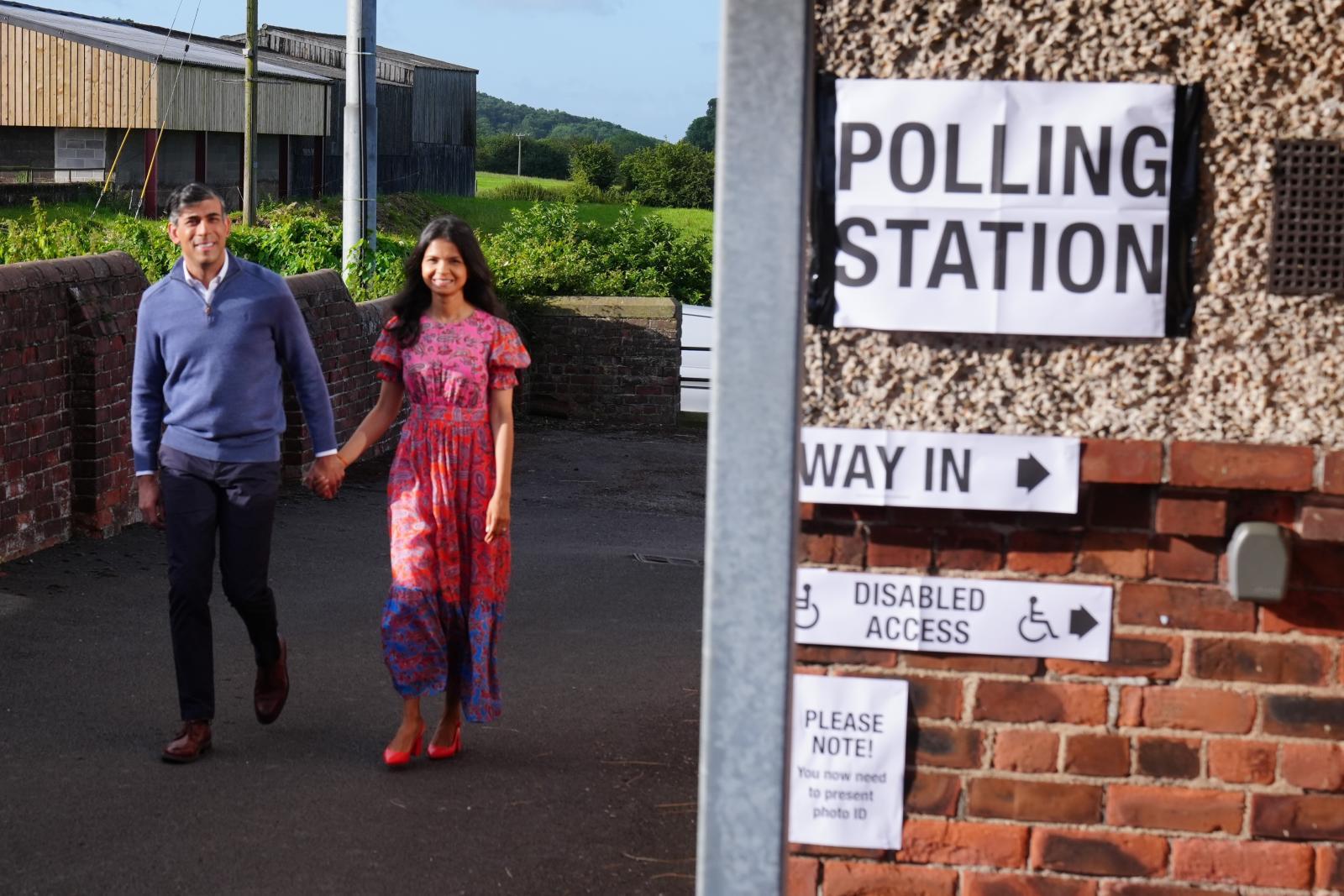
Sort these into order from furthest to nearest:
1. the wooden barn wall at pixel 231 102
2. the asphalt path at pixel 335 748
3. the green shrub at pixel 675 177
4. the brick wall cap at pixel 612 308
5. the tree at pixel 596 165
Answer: the tree at pixel 596 165
the green shrub at pixel 675 177
the wooden barn wall at pixel 231 102
the brick wall cap at pixel 612 308
the asphalt path at pixel 335 748

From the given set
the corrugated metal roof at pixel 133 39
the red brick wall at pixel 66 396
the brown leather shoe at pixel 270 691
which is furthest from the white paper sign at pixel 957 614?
the corrugated metal roof at pixel 133 39

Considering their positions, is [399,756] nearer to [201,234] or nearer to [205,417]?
[205,417]

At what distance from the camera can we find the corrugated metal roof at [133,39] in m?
50.2

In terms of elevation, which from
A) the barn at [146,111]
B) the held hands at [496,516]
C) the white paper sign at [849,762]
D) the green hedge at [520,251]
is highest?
the barn at [146,111]

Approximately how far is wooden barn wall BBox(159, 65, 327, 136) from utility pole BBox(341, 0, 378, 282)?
3161 cm

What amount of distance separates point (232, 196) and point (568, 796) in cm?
5007

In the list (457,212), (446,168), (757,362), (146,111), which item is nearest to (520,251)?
(757,362)

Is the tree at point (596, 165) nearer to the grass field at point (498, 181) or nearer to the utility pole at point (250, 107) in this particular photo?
the grass field at point (498, 181)

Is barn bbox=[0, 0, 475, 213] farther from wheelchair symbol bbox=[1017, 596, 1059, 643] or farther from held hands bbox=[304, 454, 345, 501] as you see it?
wheelchair symbol bbox=[1017, 596, 1059, 643]

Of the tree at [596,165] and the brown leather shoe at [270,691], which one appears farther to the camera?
the tree at [596,165]

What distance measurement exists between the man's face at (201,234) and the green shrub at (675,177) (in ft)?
218

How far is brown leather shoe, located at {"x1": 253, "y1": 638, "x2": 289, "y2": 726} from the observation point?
20.9 ft

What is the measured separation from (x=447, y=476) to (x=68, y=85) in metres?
48.3

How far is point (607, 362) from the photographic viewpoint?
1767 centimetres
